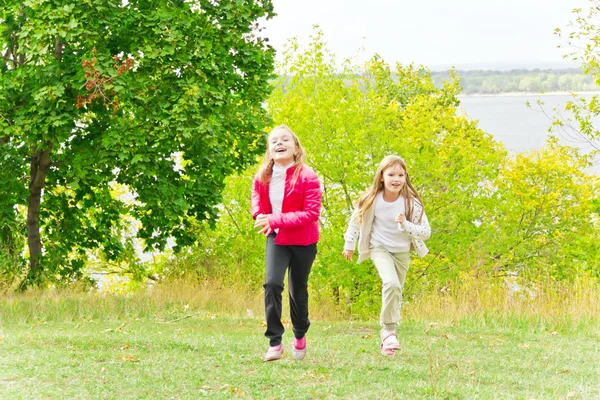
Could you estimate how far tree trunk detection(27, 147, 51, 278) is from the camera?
13.8 meters

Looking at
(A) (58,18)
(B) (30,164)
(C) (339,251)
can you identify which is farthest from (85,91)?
(C) (339,251)

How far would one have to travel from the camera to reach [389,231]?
23.0ft

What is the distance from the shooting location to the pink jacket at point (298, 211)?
6074 millimetres

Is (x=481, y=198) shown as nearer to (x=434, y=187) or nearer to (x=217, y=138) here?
(x=434, y=187)

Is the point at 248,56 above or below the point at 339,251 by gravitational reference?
above

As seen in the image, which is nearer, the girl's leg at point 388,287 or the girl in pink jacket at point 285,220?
the girl in pink jacket at point 285,220

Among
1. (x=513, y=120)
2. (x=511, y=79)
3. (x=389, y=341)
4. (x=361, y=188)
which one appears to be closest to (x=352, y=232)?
(x=389, y=341)

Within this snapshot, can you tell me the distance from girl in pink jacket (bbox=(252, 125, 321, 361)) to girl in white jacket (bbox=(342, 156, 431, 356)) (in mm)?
701

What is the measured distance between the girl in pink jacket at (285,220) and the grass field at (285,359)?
477 millimetres

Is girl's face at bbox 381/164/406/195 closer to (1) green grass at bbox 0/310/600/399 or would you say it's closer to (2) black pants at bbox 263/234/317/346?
(2) black pants at bbox 263/234/317/346

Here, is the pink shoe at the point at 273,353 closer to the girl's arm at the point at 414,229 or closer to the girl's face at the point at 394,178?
the girl's arm at the point at 414,229

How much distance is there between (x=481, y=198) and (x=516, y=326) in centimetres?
598

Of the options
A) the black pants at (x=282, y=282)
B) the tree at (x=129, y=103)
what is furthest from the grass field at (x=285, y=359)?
the tree at (x=129, y=103)

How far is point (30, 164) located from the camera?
14.2 meters
